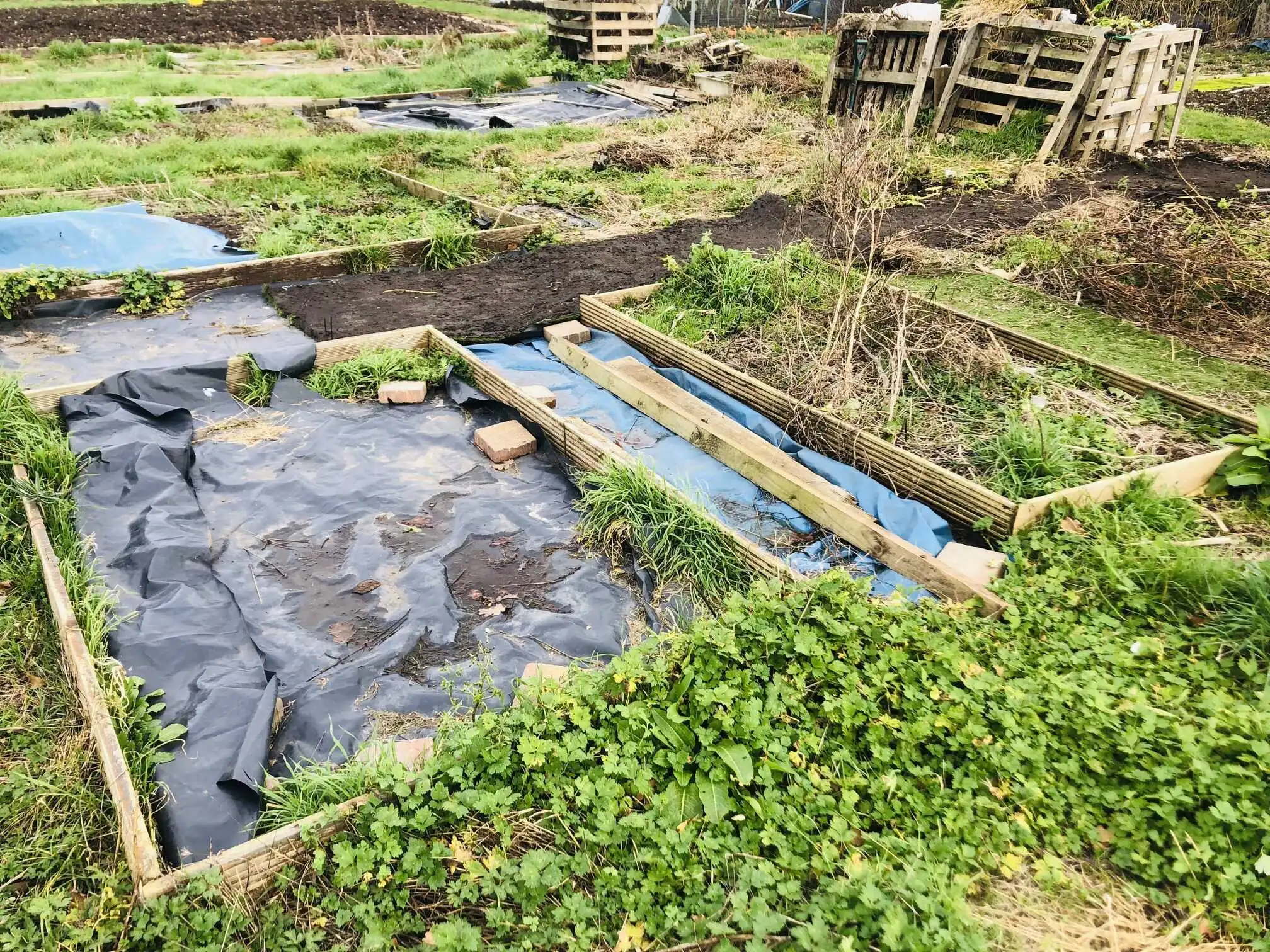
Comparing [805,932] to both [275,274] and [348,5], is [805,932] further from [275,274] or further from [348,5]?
[348,5]

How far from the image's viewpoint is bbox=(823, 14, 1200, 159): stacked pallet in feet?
32.2

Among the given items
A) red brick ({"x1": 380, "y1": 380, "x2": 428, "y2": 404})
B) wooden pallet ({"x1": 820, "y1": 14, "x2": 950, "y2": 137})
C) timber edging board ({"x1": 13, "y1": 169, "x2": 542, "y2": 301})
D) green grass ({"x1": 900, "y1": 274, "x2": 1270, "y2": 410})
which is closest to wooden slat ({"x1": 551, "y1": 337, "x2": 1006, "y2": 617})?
red brick ({"x1": 380, "y1": 380, "x2": 428, "y2": 404})

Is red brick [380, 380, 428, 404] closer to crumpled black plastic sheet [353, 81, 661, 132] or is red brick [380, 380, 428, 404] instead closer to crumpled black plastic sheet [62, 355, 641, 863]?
crumpled black plastic sheet [62, 355, 641, 863]

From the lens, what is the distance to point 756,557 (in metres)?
3.62

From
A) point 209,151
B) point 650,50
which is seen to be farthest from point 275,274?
point 650,50

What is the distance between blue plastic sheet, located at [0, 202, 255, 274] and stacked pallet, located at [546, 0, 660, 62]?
39.3ft

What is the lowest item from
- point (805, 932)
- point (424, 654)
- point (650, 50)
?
point (424, 654)

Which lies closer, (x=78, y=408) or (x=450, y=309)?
(x=78, y=408)

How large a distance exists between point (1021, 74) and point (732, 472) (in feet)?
29.8

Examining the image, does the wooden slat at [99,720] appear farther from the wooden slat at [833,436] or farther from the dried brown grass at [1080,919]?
the wooden slat at [833,436]

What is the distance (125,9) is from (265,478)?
84.1ft

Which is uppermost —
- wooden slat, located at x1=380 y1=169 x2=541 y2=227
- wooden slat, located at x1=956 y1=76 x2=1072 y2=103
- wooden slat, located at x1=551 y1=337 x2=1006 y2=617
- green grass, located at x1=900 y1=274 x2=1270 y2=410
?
wooden slat, located at x1=956 y1=76 x2=1072 y2=103

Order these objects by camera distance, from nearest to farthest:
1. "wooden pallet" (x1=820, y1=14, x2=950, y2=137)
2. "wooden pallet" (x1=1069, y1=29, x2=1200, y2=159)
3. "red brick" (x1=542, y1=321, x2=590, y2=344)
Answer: "red brick" (x1=542, y1=321, x2=590, y2=344) → "wooden pallet" (x1=1069, y1=29, x2=1200, y2=159) → "wooden pallet" (x1=820, y1=14, x2=950, y2=137)

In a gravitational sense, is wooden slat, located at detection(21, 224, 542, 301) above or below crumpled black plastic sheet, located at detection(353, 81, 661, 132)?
below
